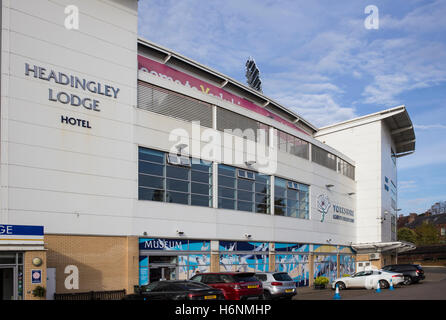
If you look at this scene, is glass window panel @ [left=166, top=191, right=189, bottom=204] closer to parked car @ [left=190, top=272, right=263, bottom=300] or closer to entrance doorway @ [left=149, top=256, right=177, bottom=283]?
entrance doorway @ [left=149, top=256, right=177, bottom=283]

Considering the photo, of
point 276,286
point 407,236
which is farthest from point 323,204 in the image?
point 407,236

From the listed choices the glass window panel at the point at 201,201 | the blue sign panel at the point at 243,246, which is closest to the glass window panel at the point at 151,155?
the glass window panel at the point at 201,201

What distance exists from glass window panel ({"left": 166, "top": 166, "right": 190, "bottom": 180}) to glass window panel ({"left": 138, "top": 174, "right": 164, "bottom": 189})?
0.68m

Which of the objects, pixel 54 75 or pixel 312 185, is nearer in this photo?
pixel 54 75

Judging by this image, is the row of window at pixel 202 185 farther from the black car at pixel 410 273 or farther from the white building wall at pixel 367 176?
the white building wall at pixel 367 176

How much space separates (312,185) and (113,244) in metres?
21.6

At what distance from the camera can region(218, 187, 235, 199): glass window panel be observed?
29.6 m

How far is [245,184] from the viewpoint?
31.8 metres

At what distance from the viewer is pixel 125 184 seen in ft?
78.4

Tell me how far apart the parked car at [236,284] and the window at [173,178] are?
20.2ft

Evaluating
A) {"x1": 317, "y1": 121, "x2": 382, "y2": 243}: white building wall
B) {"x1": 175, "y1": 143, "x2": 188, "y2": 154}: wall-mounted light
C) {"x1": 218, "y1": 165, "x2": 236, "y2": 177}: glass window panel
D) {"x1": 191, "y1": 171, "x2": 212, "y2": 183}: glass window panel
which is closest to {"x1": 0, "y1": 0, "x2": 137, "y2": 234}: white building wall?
{"x1": 175, "y1": 143, "x2": 188, "y2": 154}: wall-mounted light
